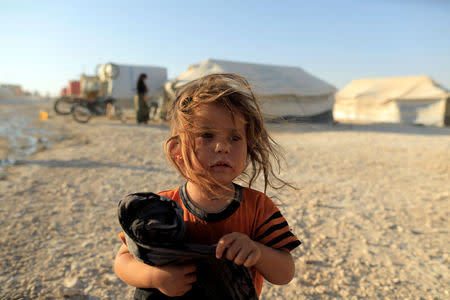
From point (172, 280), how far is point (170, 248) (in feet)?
0.31

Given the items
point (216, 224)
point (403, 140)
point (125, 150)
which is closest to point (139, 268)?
point (216, 224)

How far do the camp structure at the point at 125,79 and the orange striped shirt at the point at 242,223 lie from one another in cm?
1521

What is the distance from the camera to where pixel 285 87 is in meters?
11.6

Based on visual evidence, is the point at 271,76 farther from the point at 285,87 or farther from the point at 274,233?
the point at 274,233

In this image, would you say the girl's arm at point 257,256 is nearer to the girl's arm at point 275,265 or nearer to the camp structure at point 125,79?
the girl's arm at point 275,265

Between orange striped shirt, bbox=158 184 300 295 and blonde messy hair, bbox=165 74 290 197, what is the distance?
7cm

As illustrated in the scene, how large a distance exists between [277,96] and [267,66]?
2.00m

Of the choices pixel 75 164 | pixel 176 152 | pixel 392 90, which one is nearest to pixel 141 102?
pixel 75 164

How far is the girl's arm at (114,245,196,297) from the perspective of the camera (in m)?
0.83

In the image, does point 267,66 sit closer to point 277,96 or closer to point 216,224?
point 277,96

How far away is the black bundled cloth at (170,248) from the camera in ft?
2.60

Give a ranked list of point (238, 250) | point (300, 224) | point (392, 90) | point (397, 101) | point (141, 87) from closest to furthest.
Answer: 1. point (238, 250)
2. point (300, 224)
3. point (141, 87)
4. point (397, 101)
5. point (392, 90)

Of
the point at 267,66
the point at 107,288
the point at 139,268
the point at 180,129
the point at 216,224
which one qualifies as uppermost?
the point at 267,66

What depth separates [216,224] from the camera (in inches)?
36.3
